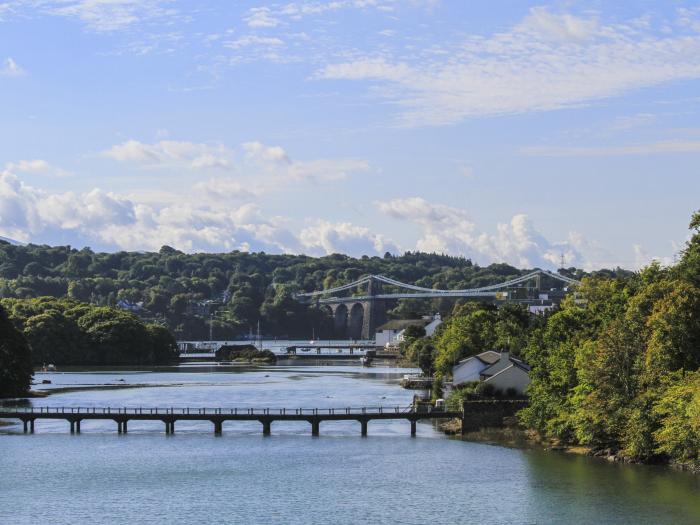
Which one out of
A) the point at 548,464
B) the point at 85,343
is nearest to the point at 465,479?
the point at 548,464

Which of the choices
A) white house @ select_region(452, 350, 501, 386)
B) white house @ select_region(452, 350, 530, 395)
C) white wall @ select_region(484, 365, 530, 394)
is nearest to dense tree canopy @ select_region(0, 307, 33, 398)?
white house @ select_region(452, 350, 530, 395)

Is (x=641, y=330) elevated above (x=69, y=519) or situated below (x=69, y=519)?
above

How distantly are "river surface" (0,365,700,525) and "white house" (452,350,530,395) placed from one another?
4.59 metres

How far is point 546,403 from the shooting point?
209 ft

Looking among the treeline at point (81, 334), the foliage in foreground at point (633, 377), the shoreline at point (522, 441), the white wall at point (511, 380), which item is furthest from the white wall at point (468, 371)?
the treeline at point (81, 334)

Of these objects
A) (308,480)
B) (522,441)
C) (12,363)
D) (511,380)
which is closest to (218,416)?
(511,380)

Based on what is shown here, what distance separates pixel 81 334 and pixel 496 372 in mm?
90520

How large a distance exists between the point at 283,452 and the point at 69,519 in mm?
17919

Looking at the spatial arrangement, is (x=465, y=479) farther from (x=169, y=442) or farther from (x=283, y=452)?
(x=169, y=442)

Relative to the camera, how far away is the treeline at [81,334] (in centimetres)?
14825

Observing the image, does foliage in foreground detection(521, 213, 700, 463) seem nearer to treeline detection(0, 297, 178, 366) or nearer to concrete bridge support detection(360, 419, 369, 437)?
concrete bridge support detection(360, 419, 369, 437)

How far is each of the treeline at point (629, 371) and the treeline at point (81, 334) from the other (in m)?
89.6

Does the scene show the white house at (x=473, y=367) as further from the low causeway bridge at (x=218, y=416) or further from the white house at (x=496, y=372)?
the low causeway bridge at (x=218, y=416)

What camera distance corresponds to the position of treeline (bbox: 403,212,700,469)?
176ft
